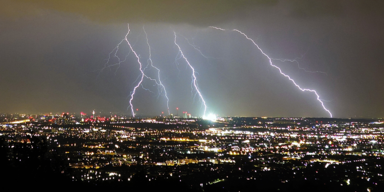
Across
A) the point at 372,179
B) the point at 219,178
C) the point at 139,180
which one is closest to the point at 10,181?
the point at 139,180

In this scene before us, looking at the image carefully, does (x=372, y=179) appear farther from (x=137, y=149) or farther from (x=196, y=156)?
(x=137, y=149)

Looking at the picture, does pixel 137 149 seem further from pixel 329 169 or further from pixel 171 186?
pixel 171 186

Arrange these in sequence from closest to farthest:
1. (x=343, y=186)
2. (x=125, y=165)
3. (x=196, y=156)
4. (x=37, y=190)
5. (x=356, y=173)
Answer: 1. (x=37, y=190)
2. (x=343, y=186)
3. (x=356, y=173)
4. (x=125, y=165)
5. (x=196, y=156)

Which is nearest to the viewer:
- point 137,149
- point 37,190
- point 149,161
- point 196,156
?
point 37,190

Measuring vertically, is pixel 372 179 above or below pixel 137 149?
below

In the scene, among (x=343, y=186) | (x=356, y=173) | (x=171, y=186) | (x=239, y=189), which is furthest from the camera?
(x=356, y=173)

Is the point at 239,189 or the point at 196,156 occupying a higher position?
the point at 196,156

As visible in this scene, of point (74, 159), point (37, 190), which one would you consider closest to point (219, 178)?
point (74, 159)

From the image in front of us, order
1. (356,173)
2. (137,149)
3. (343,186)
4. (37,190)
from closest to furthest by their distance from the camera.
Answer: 1. (37,190)
2. (343,186)
3. (356,173)
4. (137,149)

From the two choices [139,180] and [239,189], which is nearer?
[139,180]
